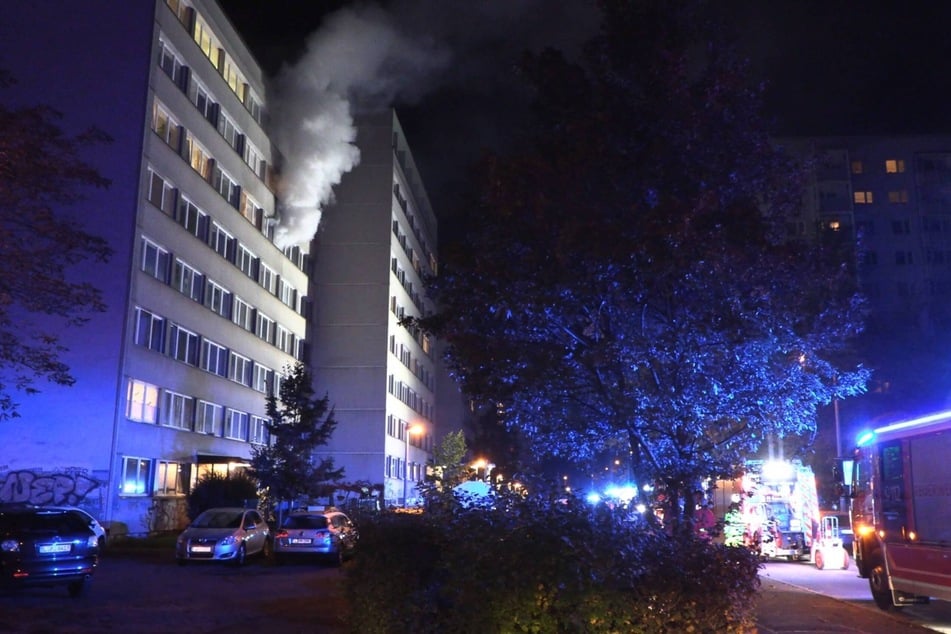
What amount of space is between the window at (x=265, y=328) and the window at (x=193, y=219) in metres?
8.16

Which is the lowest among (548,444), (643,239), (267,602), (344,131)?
(267,602)

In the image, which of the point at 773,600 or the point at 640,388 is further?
the point at 773,600

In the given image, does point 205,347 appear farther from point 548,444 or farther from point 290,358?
point 548,444

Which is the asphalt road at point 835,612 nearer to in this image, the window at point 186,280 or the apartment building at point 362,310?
the window at point 186,280

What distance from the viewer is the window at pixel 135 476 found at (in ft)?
106

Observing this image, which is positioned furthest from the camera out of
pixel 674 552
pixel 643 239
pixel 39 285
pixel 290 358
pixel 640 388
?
pixel 290 358

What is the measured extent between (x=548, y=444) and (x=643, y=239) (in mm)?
4448

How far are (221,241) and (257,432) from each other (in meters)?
10.9

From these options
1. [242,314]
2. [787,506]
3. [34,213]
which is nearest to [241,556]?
[34,213]

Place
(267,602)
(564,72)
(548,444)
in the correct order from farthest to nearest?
(267,602)
(548,444)
(564,72)

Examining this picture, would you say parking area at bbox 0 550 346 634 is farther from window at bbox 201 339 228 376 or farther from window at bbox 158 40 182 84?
window at bbox 158 40 182 84

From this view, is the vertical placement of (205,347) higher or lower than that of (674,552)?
higher

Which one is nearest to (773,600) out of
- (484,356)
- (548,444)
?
(548,444)

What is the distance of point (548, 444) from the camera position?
1373cm
